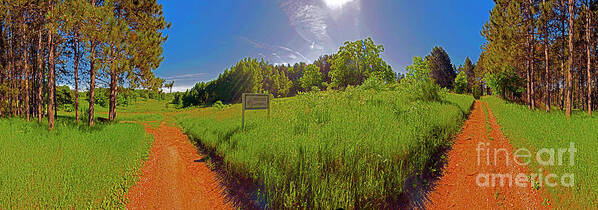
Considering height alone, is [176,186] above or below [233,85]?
below

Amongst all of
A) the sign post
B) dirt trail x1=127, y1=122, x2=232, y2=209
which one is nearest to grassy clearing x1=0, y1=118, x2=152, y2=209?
dirt trail x1=127, y1=122, x2=232, y2=209

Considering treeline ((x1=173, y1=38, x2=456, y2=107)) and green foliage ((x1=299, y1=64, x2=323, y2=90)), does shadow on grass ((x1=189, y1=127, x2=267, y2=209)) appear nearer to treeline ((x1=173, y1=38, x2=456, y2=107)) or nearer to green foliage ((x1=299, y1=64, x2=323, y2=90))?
treeline ((x1=173, y1=38, x2=456, y2=107))

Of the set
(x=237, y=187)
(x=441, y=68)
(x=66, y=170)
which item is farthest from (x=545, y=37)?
(x=441, y=68)

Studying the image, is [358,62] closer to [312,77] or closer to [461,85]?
[312,77]

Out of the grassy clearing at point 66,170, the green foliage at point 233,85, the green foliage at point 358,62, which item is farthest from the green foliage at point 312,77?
the grassy clearing at point 66,170

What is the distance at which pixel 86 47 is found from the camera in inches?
409

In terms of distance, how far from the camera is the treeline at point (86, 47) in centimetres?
1101

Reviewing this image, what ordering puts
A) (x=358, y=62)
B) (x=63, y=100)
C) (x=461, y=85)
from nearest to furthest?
(x=63, y=100) → (x=358, y=62) → (x=461, y=85)

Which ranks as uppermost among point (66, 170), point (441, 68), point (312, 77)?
point (441, 68)

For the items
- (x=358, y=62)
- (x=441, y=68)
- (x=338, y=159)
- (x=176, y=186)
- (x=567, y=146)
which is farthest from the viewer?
(x=441, y=68)

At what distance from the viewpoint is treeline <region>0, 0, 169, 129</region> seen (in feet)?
36.1

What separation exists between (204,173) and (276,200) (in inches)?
129

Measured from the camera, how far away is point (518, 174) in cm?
482

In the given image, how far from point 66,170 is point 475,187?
31.1ft
